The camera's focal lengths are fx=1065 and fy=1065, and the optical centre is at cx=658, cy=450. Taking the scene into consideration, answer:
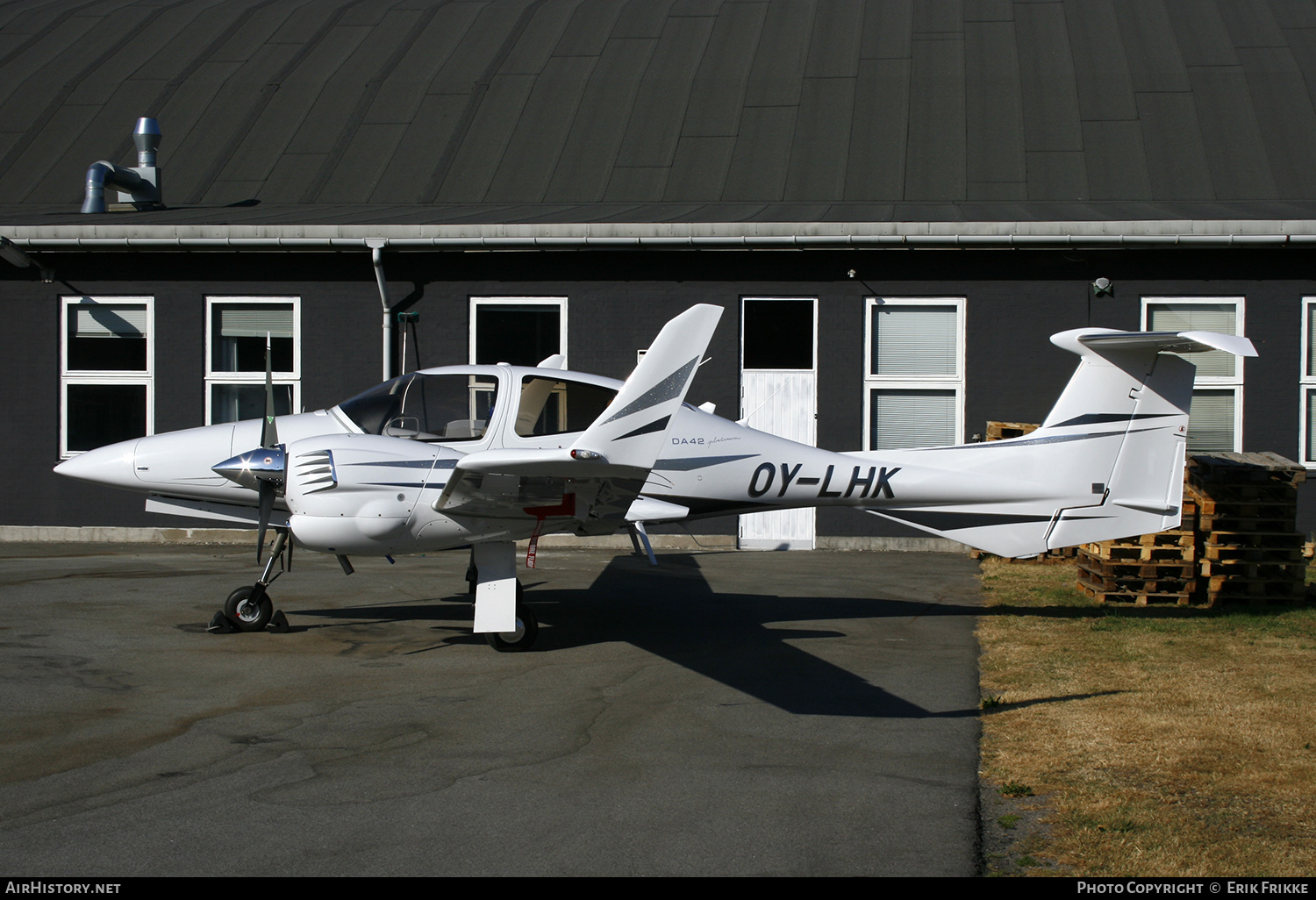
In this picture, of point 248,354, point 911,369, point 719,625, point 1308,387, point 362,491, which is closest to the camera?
point 362,491

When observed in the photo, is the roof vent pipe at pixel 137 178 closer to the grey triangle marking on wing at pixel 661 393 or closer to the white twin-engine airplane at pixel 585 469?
the white twin-engine airplane at pixel 585 469

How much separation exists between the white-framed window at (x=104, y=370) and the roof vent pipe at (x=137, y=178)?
1730mm

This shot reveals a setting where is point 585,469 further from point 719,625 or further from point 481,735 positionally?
point 719,625

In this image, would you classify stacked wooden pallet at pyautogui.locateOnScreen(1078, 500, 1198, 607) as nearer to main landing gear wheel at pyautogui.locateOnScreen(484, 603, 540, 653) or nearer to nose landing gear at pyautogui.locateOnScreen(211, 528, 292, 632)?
main landing gear wheel at pyautogui.locateOnScreen(484, 603, 540, 653)

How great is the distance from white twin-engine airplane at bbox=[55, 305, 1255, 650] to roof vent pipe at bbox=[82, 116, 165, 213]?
8.29 meters

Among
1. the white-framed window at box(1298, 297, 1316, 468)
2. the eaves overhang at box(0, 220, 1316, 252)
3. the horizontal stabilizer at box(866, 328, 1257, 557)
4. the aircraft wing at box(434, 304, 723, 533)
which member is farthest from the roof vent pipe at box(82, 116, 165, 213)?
the white-framed window at box(1298, 297, 1316, 468)

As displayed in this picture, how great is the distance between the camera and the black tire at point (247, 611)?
8336 millimetres

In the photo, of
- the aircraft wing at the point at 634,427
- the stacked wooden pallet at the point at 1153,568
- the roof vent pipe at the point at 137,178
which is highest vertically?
the roof vent pipe at the point at 137,178

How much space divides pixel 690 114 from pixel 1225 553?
10304 millimetres

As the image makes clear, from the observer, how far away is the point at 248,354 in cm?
1451

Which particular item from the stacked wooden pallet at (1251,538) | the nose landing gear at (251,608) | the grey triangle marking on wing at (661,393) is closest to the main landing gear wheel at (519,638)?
the nose landing gear at (251,608)

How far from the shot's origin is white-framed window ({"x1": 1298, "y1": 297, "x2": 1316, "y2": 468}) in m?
Answer: 13.2

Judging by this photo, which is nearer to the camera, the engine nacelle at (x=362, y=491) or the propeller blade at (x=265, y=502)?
the engine nacelle at (x=362, y=491)

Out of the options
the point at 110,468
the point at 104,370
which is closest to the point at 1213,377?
the point at 110,468
